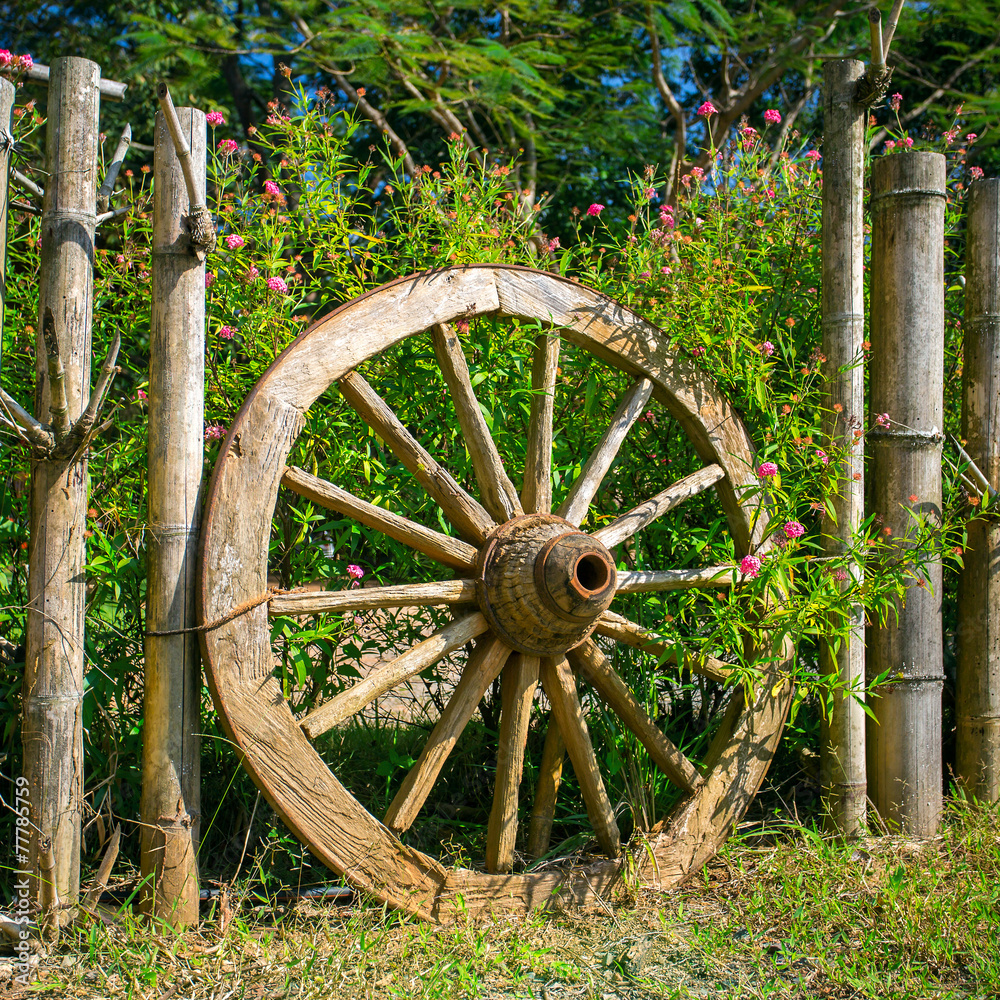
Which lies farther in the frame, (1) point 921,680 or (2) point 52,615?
(1) point 921,680

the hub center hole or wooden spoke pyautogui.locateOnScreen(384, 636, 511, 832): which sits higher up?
the hub center hole

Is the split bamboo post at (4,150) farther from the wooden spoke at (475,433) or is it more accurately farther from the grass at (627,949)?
the grass at (627,949)

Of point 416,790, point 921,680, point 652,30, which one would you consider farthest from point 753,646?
point 652,30

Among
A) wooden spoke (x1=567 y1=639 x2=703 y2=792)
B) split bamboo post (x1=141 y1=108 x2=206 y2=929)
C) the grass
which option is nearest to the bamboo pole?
the grass

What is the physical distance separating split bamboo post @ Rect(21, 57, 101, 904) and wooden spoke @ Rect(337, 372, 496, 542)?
27.0 inches

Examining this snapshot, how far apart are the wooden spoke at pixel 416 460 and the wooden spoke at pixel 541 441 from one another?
0.18m

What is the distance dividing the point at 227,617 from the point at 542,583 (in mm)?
805

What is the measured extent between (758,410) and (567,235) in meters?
6.13

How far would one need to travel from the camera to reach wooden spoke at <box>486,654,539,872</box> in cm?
265

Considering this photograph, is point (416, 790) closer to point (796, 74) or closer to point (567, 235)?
point (567, 235)

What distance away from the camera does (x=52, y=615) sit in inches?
92.0

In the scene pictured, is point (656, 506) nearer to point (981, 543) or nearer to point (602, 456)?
point (602, 456)

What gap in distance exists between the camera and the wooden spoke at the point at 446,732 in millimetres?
2492

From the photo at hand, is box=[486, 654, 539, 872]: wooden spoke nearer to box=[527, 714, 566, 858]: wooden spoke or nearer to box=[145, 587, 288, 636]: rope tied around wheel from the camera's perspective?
box=[527, 714, 566, 858]: wooden spoke
